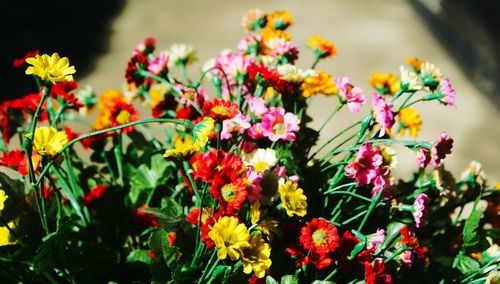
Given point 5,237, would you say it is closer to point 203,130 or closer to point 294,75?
point 203,130

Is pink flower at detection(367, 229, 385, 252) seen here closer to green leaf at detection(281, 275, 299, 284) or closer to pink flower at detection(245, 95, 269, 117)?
green leaf at detection(281, 275, 299, 284)

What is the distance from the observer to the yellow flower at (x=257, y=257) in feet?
2.19

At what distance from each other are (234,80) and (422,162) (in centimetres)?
37

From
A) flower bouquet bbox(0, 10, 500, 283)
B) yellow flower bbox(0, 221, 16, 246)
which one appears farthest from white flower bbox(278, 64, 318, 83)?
yellow flower bbox(0, 221, 16, 246)

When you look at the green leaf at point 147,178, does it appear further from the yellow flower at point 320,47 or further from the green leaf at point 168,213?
the yellow flower at point 320,47

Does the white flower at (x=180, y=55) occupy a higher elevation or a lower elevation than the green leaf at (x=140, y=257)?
higher

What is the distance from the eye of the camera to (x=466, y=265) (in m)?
0.83

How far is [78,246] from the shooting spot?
843mm

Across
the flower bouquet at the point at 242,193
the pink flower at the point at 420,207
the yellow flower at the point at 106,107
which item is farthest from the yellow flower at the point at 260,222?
the yellow flower at the point at 106,107

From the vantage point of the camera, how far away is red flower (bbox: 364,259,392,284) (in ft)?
2.25

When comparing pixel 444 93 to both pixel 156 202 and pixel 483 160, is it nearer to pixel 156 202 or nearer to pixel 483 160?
pixel 156 202

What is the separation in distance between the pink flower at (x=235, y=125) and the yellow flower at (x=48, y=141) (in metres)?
0.22

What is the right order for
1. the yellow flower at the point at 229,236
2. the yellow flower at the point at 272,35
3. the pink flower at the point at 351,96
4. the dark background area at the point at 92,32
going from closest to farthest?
the yellow flower at the point at 229,236, the pink flower at the point at 351,96, the yellow flower at the point at 272,35, the dark background area at the point at 92,32

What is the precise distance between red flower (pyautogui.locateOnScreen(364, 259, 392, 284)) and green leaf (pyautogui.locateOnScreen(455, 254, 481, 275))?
7.9 inches
